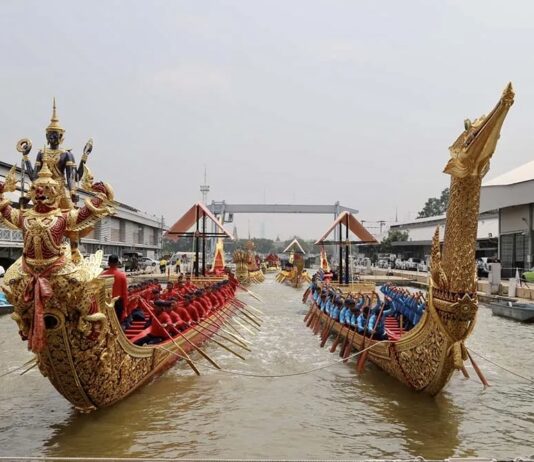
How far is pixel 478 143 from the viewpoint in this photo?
6.14 meters

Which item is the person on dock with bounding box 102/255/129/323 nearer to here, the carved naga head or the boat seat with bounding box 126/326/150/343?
the boat seat with bounding box 126/326/150/343

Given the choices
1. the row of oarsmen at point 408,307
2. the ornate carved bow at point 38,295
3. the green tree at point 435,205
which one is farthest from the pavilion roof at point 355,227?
the green tree at point 435,205

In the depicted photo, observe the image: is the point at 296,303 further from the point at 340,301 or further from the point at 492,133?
the point at 492,133

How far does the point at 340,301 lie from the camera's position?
12.4 m

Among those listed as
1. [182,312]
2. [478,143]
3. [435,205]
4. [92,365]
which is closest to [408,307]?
[182,312]

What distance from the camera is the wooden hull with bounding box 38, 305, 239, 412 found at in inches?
229

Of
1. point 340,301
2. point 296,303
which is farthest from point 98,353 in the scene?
point 296,303

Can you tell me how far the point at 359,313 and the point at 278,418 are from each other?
Answer: 13.4 ft

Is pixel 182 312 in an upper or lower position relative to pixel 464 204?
lower

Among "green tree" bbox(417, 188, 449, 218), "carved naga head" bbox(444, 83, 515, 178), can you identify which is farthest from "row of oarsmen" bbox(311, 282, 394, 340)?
"green tree" bbox(417, 188, 449, 218)

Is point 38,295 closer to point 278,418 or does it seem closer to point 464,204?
point 278,418

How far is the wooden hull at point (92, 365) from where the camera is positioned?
19.1ft

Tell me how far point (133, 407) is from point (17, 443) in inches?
62.9

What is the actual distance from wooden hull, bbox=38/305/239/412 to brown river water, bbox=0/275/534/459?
371 mm
